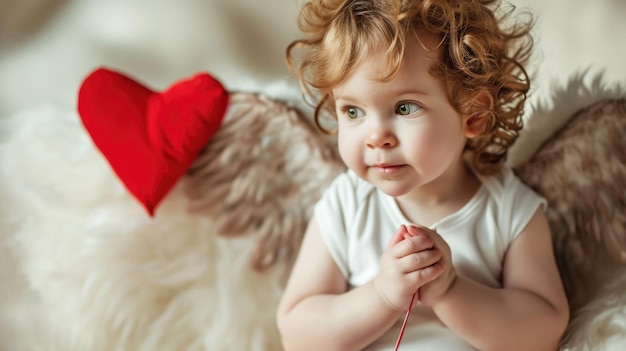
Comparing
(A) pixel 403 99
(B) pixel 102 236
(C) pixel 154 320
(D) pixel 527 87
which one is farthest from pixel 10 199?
(D) pixel 527 87

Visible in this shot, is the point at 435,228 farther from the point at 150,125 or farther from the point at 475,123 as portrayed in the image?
the point at 150,125

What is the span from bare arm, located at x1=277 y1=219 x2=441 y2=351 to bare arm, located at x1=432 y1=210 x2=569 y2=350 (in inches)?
3.0

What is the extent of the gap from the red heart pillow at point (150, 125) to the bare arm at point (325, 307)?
0.77ft

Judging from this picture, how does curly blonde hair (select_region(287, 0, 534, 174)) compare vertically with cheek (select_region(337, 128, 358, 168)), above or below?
above

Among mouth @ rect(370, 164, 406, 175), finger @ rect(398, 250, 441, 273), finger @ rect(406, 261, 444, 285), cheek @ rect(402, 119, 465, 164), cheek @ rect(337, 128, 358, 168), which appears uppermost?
cheek @ rect(402, 119, 465, 164)

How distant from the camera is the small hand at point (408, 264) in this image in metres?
→ 0.97

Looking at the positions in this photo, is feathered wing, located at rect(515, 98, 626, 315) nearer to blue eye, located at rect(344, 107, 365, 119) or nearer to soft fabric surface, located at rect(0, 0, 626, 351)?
soft fabric surface, located at rect(0, 0, 626, 351)

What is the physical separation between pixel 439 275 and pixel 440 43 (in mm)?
273

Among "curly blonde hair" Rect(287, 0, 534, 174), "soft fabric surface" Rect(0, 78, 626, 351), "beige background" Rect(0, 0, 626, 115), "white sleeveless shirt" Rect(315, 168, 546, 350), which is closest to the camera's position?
"curly blonde hair" Rect(287, 0, 534, 174)

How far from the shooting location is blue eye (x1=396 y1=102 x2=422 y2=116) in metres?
0.98

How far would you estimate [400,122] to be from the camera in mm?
980

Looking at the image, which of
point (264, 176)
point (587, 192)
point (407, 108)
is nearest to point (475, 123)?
point (407, 108)

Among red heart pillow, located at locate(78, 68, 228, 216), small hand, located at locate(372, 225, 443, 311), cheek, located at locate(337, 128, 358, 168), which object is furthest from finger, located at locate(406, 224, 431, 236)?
red heart pillow, located at locate(78, 68, 228, 216)

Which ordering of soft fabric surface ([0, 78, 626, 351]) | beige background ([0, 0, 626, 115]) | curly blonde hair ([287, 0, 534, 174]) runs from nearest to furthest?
1. curly blonde hair ([287, 0, 534, 174])
2. soft fabric surface ([0, 78, 626, 351])
3. beige background ([0, 0, 626, 115])
